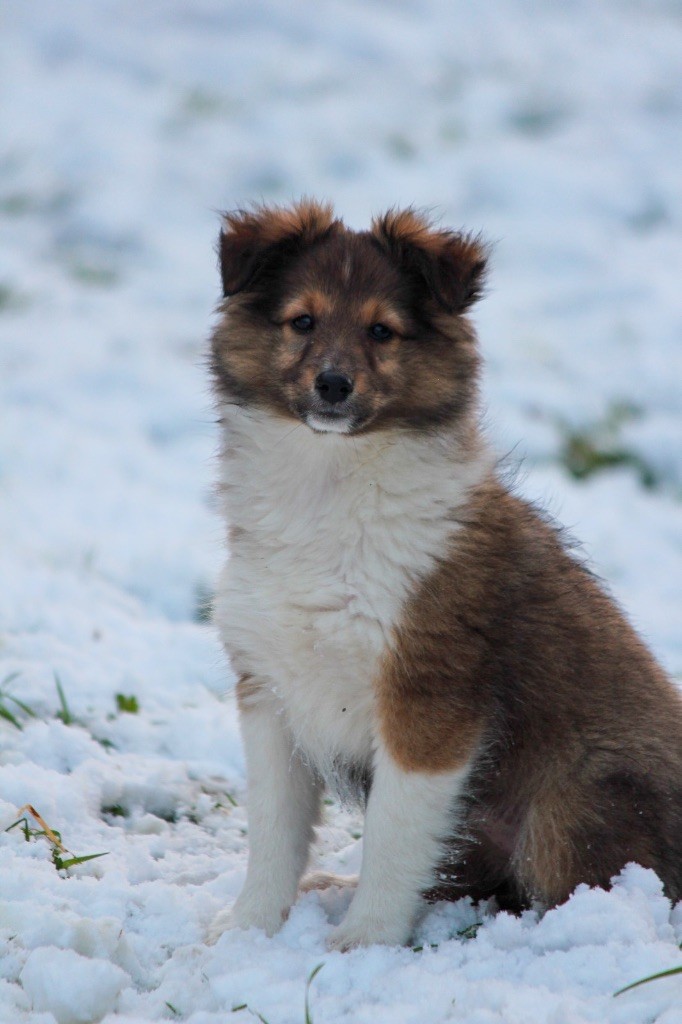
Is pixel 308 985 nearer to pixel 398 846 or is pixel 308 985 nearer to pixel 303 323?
pixel 398 846

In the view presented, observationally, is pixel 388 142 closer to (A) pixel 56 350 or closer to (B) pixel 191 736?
(A) pixel 56 350

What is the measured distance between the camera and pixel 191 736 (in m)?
4.68

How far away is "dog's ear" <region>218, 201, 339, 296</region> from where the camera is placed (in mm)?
3516

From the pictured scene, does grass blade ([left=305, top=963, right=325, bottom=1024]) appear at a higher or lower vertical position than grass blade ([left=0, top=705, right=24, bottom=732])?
higher

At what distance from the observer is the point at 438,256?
3.48 meters

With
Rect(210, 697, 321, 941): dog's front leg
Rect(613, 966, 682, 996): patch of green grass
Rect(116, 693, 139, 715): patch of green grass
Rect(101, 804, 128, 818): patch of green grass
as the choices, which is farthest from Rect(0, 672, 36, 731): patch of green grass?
Rect(613, 966, 682, 996): patch of green grass

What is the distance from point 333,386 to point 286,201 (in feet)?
7.32

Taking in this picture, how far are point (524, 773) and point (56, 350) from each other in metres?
6.03

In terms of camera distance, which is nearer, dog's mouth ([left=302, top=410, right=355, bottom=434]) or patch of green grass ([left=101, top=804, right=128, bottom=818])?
dog's mouth ([left=302, top=410, right=355, bottom=434])

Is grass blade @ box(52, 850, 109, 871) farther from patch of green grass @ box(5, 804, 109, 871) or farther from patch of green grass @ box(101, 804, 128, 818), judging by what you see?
patch of green grass @ box(101, 804, 128, 818)

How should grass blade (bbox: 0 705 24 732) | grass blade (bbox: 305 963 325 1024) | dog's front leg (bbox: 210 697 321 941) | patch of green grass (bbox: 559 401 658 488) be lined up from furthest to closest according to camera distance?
patch of green grass (bbox: 559 401 658 488) → grass blade (bbox: 0 705 24 732) → dog's front leg (bbox: 210 697 321 941) → grass blade (bbox: 305 963 325 1024)

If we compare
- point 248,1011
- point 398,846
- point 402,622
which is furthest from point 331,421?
point 248,1011

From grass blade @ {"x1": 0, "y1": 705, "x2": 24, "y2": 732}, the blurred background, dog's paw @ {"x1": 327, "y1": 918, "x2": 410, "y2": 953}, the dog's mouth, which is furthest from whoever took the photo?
the blurred background

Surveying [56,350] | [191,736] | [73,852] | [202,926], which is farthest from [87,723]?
[56,350]
